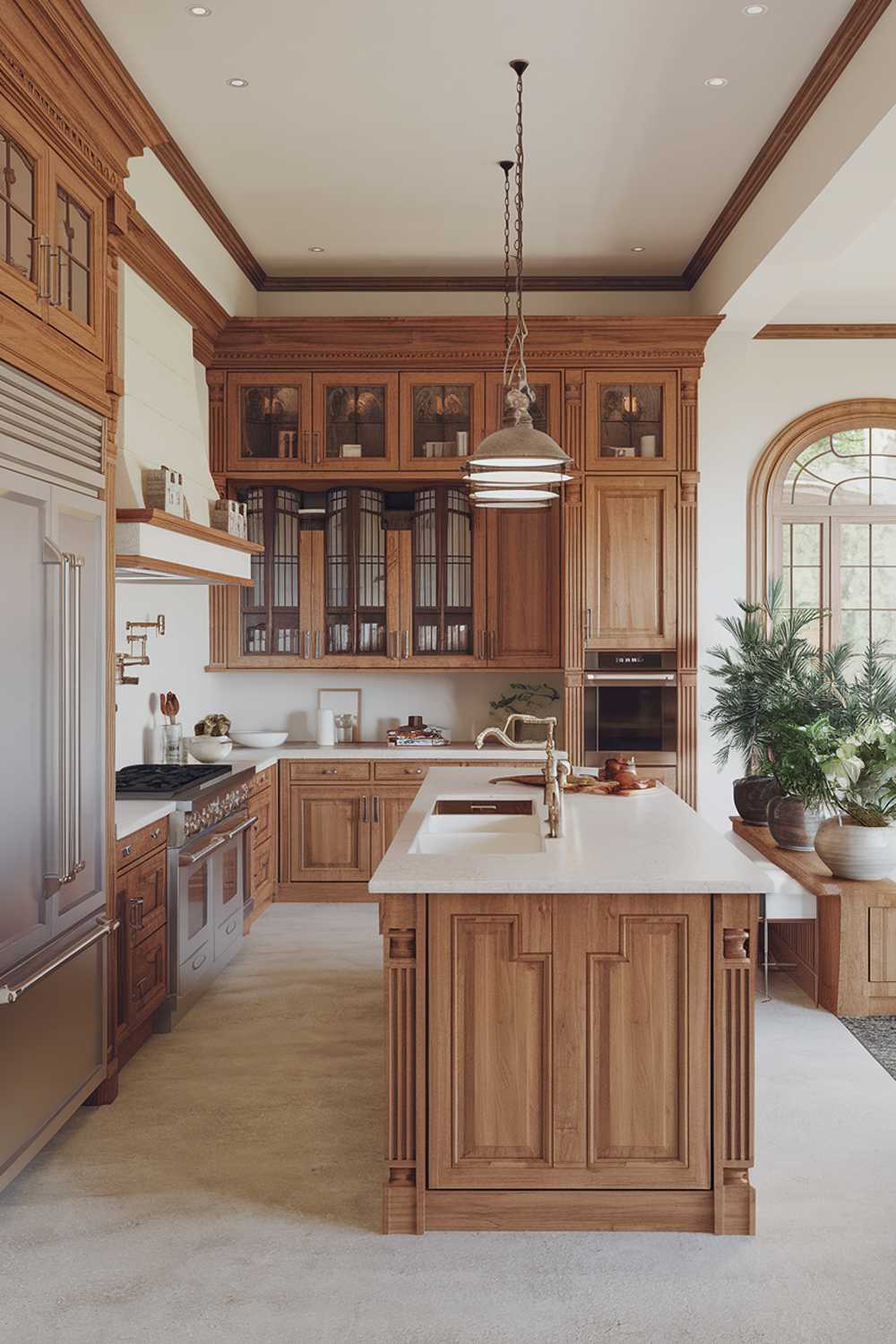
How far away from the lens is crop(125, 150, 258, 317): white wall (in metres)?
4.66

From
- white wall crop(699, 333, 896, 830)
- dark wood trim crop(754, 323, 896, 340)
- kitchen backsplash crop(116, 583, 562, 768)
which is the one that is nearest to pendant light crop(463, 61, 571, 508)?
white wall crop(699, 333, 896, 830)

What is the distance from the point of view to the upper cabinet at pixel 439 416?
6.16m

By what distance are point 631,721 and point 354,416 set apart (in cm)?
Answer: 230

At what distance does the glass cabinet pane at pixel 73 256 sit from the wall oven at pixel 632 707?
3573 millimetres

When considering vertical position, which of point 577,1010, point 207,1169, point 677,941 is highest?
point 677,941

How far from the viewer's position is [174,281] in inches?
200

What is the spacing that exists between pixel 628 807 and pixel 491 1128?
1.37m

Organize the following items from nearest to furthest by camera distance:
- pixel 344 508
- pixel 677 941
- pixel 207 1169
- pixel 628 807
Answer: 1. pixel 677 941
2. pixel 207 1169
3. pixel 628 807
4. pixel 344 508

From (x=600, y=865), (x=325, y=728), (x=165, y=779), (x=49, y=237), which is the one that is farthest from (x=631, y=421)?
(x=600, y=865)

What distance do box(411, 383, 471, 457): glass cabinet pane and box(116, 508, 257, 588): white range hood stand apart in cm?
127

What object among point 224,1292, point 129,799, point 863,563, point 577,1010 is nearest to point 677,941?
point 577,1010

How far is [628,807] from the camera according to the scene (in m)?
3.83

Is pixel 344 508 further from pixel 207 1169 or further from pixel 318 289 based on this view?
pixel 207 1169

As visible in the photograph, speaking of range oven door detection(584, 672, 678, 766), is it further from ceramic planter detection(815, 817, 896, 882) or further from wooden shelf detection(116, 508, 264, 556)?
wooden shelf detection(116, 508, 264, 556)
